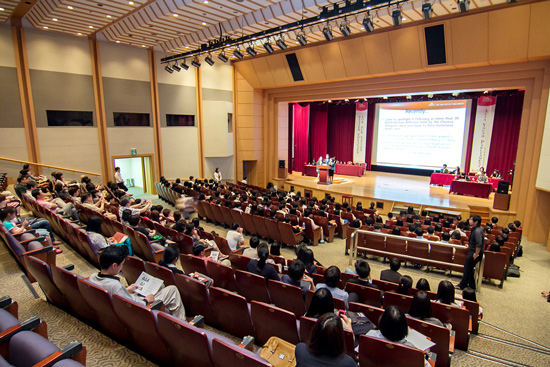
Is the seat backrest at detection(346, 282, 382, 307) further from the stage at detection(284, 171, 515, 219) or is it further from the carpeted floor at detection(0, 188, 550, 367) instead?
the stage at detection(284, 171, 515, 219)

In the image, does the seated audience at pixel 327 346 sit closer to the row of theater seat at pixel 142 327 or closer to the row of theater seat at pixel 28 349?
the row of theater seat at pixel 142 327

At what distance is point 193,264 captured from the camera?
161 inches

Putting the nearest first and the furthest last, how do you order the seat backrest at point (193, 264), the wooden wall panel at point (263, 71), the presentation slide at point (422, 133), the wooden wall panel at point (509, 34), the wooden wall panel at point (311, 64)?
the seat backrest at point (193, 264)
the wooden wall panel at point (509, 34)
the wooden wall panel at point (311, 64)
the wooden wall panel at point (263, 71)
the presentation slide at point (422, 133)

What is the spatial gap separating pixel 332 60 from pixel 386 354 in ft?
36.3

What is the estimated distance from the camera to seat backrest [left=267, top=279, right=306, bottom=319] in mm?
3365

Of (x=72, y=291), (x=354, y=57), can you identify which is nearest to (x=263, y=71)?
(x=354, y=57)

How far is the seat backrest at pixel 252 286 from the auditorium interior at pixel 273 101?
56 cm

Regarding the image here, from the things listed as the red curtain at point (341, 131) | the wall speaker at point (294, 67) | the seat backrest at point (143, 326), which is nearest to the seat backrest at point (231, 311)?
the seat backrest at point (143, 326)

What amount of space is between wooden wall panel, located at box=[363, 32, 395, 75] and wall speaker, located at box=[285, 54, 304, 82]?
3026 mm

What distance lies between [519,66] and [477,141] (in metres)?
5.77

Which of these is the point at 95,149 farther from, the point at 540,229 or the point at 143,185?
the point at 540,229

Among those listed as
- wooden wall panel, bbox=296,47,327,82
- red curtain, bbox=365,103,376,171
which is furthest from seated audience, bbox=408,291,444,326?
red curtain, bbox=365,103,376,171

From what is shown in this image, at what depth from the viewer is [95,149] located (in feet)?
39.2

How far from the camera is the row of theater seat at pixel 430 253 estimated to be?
5391 mm
